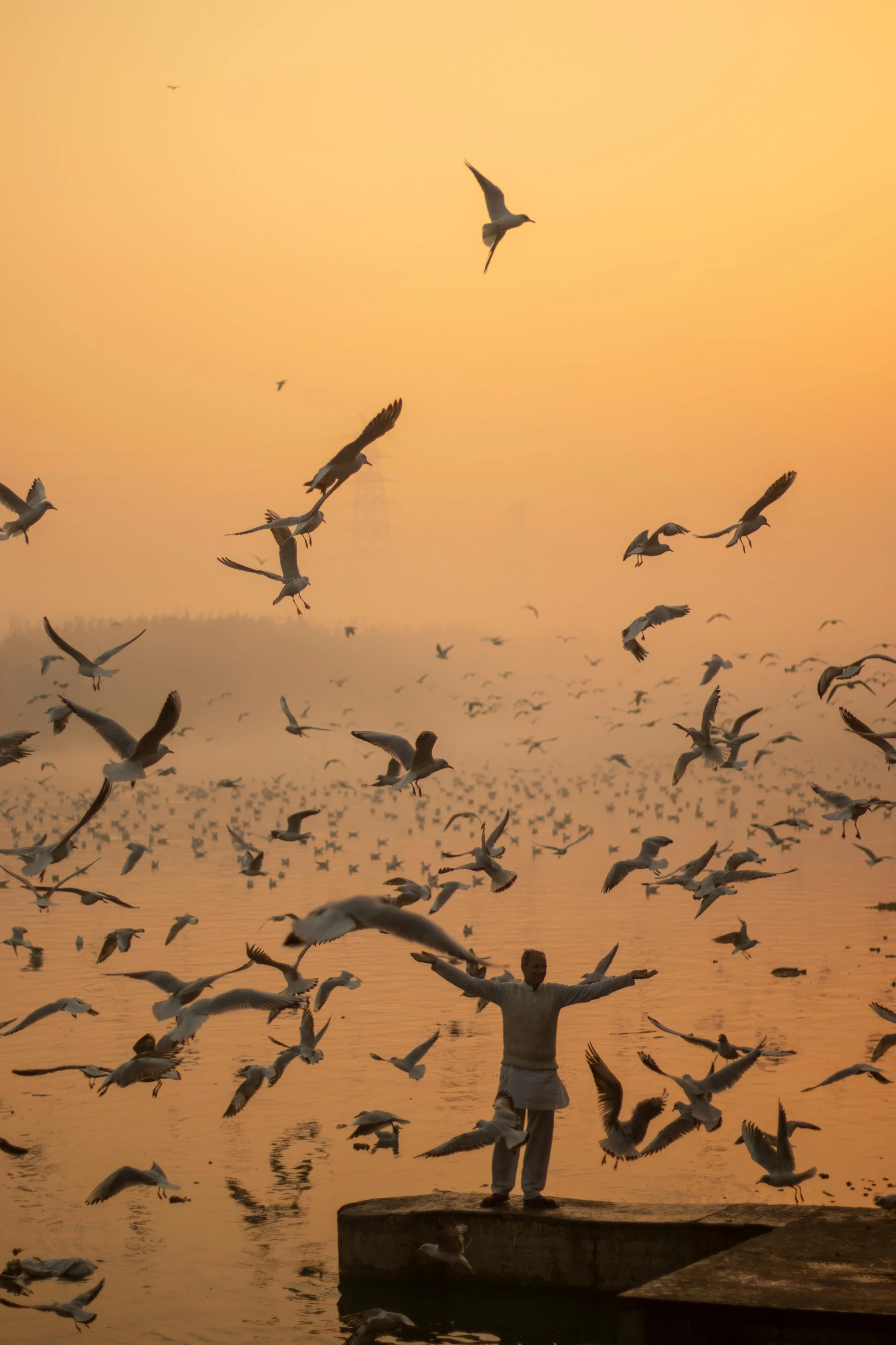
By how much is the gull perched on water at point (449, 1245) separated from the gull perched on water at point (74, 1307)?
2.47 m

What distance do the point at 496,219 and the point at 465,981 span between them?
938 centimetres

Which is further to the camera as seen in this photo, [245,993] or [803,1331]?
[245,993]

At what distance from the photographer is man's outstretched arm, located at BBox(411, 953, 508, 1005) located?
11.8 m

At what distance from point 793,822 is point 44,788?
6502cm

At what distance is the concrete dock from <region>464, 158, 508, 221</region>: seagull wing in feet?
34.3

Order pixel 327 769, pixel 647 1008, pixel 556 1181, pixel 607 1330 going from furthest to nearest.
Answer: pixel 327 769 → pixel 647 1008 → pixel 556 1181 → pixel 607 1330

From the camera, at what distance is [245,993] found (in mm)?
13906

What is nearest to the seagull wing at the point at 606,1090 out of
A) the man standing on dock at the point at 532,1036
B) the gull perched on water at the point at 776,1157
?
the man standing on dock at the point at 532,1036

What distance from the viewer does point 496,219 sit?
17828 millimetres

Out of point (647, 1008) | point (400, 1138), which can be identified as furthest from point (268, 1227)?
point (647, 1008)

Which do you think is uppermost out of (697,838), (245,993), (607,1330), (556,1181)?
(697,838)

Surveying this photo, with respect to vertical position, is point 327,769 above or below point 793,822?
above

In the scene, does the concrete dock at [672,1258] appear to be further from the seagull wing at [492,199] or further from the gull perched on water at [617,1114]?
the seagull wing at [492,199]

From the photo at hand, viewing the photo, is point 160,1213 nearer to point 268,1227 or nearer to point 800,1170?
point 268,1227
